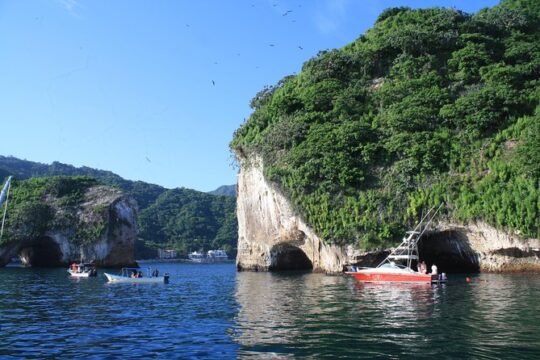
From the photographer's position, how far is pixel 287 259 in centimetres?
6450

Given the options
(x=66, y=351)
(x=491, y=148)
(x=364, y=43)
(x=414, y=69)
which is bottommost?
(x=66, y=351)

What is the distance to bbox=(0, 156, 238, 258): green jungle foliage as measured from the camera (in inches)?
6245

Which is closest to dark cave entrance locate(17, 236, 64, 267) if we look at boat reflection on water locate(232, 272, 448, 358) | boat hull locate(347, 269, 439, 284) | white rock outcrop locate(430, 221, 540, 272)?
boat hull locate(347, 269, 439, 284)

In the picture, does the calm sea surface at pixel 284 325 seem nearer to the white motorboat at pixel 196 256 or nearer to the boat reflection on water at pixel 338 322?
the boat reflection on water at pixel 338 322

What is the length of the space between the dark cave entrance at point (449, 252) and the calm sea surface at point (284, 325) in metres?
16.4

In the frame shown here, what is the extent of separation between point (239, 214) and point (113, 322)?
50.3 m

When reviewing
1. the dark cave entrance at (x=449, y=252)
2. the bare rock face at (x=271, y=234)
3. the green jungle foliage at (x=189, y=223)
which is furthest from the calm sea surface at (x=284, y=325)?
the green jungle foliage at (x=189, y=223)

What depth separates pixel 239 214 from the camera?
69.6 metres

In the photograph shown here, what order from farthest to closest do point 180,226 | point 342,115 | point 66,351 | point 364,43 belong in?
point 180,226
point 364,43
point 342,115
point 66,351

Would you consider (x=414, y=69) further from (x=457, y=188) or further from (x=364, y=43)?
(x=457, y=188)

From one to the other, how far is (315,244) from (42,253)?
67479 mm

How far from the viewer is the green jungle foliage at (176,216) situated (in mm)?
158625

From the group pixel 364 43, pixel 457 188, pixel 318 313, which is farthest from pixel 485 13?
pixel 318 313

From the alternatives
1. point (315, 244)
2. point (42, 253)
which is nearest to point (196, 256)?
point (42, 253)
